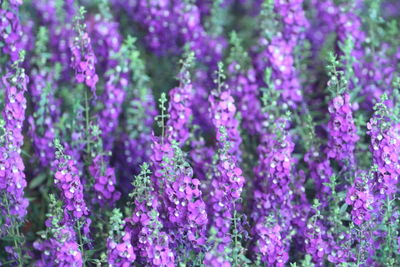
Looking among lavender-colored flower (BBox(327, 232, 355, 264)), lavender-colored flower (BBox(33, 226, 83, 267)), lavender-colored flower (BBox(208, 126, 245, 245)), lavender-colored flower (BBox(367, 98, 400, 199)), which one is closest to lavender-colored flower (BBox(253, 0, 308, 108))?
lavender-colored flower (BBox(208, 126, 245, 245))

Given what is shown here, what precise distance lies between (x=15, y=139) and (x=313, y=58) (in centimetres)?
358

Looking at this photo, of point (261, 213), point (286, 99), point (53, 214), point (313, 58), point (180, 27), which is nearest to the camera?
point (53, 214)

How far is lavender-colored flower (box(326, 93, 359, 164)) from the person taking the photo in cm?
589

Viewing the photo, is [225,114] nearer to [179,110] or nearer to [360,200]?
[179,110]

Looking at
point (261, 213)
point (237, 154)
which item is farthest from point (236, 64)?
point (261, 213)

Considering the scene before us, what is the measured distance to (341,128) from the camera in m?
5.95

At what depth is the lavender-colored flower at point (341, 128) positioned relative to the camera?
589 centimetres

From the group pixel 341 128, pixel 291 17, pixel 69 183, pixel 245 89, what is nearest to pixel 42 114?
pixel 69 183

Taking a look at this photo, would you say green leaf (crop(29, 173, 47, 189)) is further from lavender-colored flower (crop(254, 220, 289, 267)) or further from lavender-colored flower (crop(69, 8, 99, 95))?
lavender-colored flower (crop(254, 220, 289, 267))

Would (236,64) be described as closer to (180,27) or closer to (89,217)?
(180,27)

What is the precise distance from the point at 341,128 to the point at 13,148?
7.54 feet

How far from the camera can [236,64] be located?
7082 millimetres

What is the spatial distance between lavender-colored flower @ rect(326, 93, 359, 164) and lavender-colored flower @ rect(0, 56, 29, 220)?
221cm

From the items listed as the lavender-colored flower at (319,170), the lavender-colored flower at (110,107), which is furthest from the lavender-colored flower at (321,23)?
the lavender-colored flower at (110,107)
